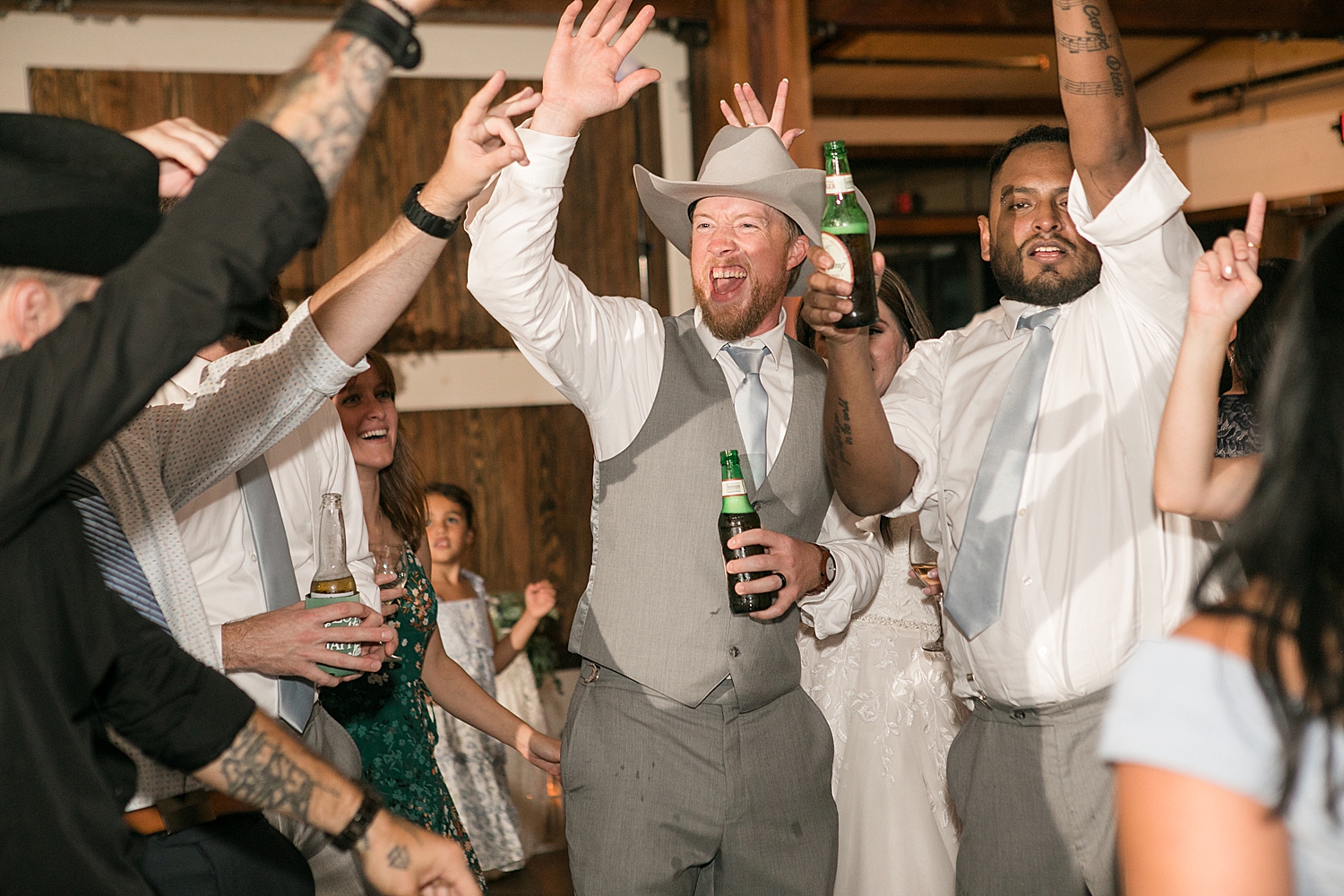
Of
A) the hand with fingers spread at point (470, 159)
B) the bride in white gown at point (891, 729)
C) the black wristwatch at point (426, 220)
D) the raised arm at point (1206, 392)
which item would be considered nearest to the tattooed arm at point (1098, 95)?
the raised arm at point (1206, 392)

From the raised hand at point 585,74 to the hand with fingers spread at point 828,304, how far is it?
441mm

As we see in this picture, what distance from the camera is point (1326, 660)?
769mm

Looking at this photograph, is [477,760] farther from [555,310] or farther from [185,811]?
[185,811]

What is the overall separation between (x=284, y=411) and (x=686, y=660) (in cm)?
91

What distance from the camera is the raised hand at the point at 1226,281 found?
1551 millimetres

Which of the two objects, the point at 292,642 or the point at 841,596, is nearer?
the point at 292,642

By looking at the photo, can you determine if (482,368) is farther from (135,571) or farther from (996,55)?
(996,55)

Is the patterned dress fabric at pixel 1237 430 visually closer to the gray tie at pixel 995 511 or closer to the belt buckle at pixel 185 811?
the gray tie at pixel 995 511

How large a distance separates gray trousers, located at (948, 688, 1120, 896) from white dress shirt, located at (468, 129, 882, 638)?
51cm

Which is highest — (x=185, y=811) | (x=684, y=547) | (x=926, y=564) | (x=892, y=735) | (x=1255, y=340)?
(x=1255, y=340)

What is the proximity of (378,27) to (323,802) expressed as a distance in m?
0.81

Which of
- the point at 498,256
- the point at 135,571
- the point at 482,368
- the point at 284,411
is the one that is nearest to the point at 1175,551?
the point at 498,256

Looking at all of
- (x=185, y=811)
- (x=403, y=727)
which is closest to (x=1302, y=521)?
(x=185, y=811)

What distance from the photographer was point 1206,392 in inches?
63.3
